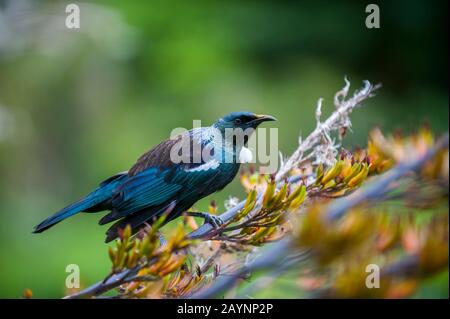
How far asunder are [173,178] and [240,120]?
446mm

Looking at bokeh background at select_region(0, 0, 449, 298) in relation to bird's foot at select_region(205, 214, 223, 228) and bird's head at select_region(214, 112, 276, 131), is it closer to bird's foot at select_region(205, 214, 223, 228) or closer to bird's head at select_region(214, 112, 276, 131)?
bird's head at select_region(214, 112, 276, 131)

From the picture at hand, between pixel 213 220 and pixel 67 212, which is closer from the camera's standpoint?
pixel 213 220

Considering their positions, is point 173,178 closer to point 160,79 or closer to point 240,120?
point 240,120

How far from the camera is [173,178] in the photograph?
263 centimetres

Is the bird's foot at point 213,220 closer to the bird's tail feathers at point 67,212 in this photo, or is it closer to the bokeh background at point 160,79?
the bird's tail feathers at point 67,212

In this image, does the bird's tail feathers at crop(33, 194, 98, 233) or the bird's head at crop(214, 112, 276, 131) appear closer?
the bird's tail feathers at crop(33, 194, 98, 233)

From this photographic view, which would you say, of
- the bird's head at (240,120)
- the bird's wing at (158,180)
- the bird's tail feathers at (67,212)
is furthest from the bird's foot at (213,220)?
the bird's head at (240,120)

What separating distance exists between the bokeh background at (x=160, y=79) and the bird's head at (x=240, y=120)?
170 inches

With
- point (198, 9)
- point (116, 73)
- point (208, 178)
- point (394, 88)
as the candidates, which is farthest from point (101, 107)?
point (208, 178)

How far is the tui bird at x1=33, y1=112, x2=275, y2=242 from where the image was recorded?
7.99ft

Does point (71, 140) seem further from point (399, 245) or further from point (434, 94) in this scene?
point (399, 245)

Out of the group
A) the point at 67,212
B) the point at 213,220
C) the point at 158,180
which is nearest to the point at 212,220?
the point at 213,220

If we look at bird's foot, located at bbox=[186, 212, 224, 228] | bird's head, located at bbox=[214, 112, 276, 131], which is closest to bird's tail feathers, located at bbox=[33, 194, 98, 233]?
bird's foot, located at bbox=[186, 212, 224, 228]

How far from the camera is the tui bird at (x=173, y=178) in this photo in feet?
7.99
